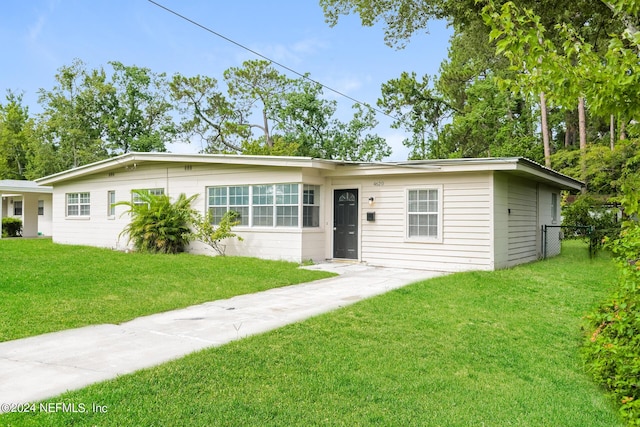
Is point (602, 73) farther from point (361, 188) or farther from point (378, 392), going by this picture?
point (361, 188)

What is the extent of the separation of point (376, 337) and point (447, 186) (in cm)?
617

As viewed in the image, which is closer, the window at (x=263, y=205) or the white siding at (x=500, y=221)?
the white siding at (x=500, y=221)

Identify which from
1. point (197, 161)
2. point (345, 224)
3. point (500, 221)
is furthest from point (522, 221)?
point (197, 161)

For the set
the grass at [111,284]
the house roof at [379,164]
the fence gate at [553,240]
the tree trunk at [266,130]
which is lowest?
the grass at [111,284]

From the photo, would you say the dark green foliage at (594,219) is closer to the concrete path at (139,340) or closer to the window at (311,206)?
the window at (311,206)

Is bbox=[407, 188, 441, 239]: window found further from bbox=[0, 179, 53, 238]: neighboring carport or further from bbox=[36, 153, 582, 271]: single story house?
bbox=[0, 179, 53, 238]: neighboring carport

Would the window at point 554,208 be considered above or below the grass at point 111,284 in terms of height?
above

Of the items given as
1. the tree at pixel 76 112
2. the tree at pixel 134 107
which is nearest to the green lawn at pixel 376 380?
the tree at pixel 134 107

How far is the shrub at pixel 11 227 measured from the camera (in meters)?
21.8

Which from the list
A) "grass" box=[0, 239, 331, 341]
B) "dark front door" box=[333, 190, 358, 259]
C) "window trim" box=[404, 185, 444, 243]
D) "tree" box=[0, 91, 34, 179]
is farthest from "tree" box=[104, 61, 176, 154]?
"window trim" box=[404, 185, 444, 243]

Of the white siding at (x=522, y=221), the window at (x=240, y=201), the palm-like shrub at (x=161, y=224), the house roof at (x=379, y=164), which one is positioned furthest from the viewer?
the palm-like shrub at (x=161, y=224)

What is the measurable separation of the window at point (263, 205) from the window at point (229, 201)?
282 millimetres

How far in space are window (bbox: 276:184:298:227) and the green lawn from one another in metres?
5.67

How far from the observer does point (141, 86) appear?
1359 inches
